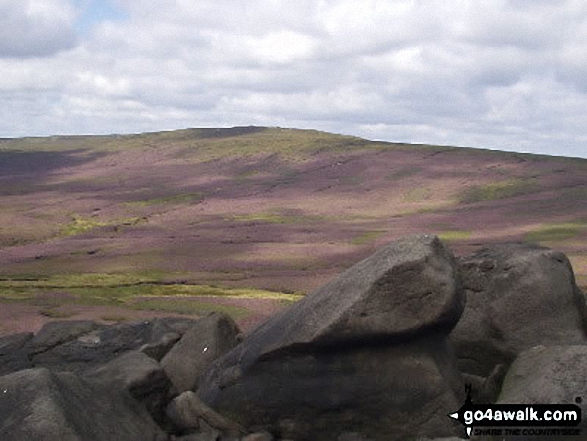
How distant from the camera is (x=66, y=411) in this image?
57.8 feet

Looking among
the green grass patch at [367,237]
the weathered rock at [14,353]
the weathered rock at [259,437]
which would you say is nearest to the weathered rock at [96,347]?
the weathered rock at [14,353]

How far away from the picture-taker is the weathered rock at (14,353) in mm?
28516

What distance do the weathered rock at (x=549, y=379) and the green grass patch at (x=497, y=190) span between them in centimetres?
10827

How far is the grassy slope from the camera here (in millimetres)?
70625

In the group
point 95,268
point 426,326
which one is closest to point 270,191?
point 95,268

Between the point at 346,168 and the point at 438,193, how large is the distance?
31648mm

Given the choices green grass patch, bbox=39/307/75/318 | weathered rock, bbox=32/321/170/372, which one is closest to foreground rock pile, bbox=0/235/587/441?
weathered rock, bbox=32/321/170/372

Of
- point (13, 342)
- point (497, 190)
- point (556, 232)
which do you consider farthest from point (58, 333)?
point (497, 190)

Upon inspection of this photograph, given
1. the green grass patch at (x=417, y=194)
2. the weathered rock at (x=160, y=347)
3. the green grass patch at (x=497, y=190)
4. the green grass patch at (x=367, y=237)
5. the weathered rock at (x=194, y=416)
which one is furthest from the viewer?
the green grass patch at (x=417, y=194)

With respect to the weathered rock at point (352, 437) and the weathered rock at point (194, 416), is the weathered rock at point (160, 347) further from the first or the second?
the weathered rock at point (352, 437)

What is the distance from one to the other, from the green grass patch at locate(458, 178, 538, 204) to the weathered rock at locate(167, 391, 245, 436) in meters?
109

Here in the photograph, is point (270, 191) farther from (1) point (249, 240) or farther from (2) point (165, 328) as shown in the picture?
(2) point (165, 328)

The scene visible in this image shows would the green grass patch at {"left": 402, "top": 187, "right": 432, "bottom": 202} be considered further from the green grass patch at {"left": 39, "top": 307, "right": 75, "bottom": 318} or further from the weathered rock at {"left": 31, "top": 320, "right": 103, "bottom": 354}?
the weathered rock at {"left": 31, "top": 320, "right": 103, "bottom": 354}

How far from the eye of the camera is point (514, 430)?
16.9 meters
